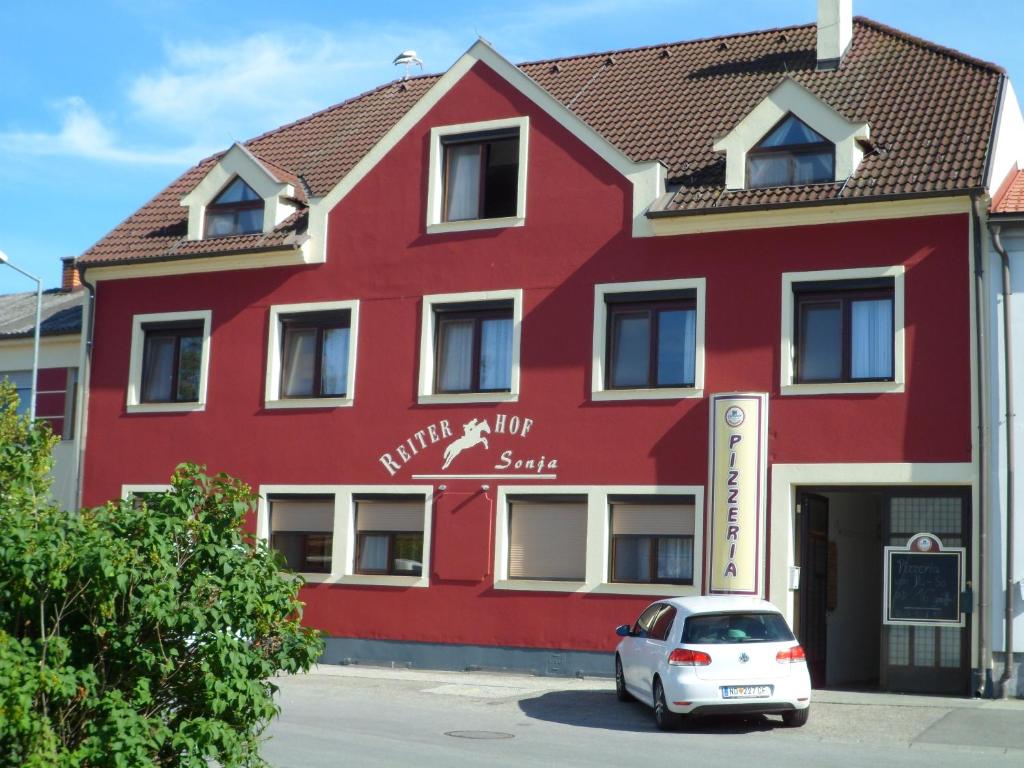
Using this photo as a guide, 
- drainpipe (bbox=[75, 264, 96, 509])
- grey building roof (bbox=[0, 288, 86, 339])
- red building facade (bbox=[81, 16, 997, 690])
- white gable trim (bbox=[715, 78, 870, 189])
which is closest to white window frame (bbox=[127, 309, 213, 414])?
red building facade (bbox=[81, 16, 997, 690])

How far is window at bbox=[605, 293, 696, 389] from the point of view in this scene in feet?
70.0

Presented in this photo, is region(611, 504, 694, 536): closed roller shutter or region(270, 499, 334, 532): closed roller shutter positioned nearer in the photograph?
region(611, 504, 694, 536): closed roller shutter

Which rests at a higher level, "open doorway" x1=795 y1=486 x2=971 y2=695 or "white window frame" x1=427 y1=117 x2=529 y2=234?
"white window frame" x1=427 y1=117 x2=529 y2=234

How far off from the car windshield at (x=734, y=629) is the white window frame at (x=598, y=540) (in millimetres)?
4888

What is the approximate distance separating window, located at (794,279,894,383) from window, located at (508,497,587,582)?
4.27 m

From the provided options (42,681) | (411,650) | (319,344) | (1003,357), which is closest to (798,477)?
(1003,357)

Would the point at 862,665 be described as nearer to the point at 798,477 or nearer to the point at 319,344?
the point at 798,477

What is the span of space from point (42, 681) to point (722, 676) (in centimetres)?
929

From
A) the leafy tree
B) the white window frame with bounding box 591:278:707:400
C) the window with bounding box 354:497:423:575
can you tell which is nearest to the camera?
the leafy tree

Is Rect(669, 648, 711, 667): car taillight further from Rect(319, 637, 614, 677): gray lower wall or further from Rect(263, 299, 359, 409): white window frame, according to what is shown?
Rect(263, 299, 359, 409): white window frame

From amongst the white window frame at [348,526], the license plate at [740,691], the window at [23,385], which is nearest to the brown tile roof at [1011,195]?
the license plate at [740,691]

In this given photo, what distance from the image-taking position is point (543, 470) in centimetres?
2191

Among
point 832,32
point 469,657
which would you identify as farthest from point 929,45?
point 469,657

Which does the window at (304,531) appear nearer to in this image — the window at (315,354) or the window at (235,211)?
the window at (315,354)
